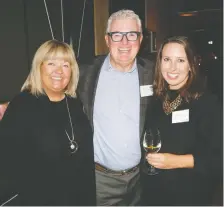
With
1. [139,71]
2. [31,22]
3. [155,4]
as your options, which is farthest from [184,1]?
[139,71]

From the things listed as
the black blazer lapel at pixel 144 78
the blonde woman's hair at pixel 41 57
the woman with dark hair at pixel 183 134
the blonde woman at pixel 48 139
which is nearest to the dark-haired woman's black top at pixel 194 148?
the woman with dark hair at pixel 183 134

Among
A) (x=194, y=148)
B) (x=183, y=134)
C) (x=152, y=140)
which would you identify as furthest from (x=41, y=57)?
(x=194, y=148)

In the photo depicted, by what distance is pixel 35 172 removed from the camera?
6.26ft

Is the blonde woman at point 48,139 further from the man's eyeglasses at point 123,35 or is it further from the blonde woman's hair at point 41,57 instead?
the man's eyeglasses at point 123,35

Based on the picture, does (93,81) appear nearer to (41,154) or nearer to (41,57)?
(41,57)

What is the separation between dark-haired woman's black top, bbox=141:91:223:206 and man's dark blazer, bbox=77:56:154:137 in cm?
27

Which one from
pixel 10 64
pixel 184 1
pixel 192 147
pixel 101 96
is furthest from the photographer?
pixel 184 1

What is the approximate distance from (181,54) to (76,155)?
3.28ft

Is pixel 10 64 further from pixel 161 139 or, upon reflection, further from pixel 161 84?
pixel 161 139

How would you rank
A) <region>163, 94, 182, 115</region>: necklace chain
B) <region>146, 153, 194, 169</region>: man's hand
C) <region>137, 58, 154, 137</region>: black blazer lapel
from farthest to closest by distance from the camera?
<region>137, 58, 154, 137</region>: black blazer lapel → <region>163, 94, 182, 115</region>: necklace chain → <region>146, 153, 194, 169</region>: man's hand

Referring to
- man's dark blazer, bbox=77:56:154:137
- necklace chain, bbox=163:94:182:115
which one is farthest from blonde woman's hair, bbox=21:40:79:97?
necklace chain, bbox=163:94:182:115

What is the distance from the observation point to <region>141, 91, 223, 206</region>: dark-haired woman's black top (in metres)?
1.84

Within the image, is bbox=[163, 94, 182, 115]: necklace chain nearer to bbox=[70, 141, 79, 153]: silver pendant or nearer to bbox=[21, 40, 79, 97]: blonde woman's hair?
bbox=[70, 141, 79, 153]: silver pendant

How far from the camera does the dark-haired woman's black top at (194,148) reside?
184cm
